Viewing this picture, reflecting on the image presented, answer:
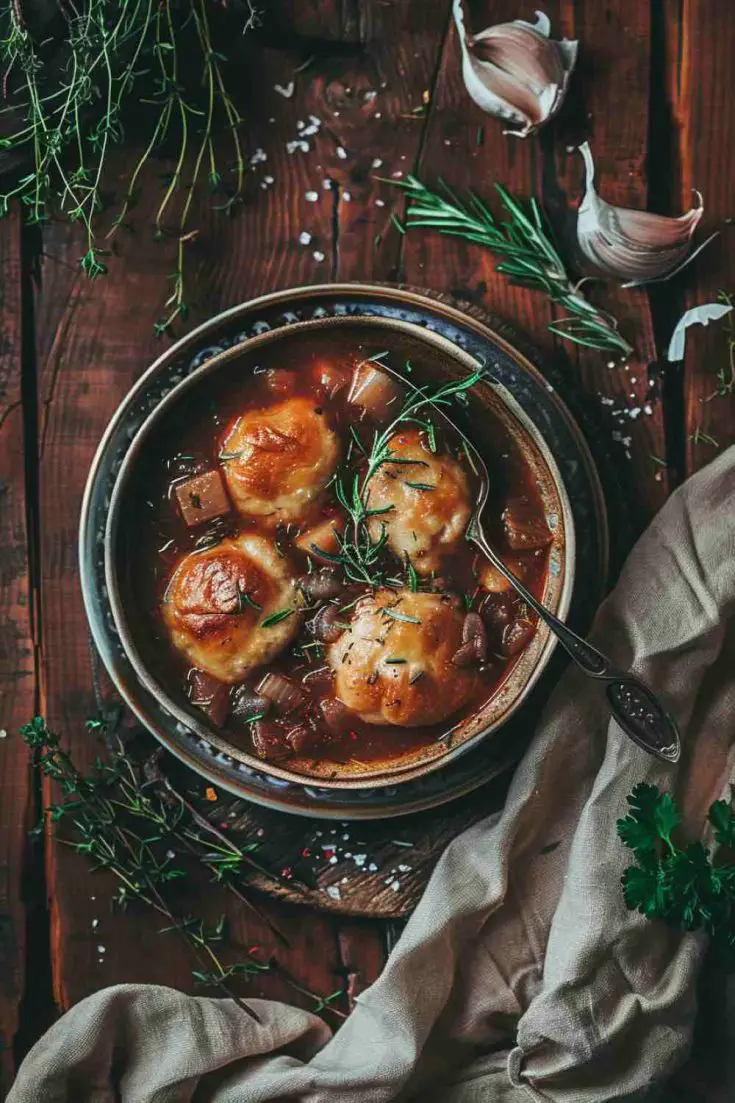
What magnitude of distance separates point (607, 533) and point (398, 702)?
787mm

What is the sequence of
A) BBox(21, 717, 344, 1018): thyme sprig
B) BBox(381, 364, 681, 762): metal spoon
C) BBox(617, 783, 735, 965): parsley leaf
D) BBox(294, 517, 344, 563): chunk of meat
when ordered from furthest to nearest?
BBox(21, 717, 344, 1018): thyme sprig → BBox(294, 517, 344, 563): chunk of meat → BBox(381, 364, 681, 762): metal spoon → BBox(617, 783, 735, 965): parsley leaf

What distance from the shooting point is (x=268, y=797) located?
3.06 metres

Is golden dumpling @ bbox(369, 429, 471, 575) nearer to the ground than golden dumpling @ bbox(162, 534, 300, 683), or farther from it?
farther from it

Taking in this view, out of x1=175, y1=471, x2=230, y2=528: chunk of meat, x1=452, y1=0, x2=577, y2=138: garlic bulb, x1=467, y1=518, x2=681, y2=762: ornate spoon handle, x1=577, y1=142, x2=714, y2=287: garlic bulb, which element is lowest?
x1=467, y1=518, x2=681, y2=762: ornate spoon handle

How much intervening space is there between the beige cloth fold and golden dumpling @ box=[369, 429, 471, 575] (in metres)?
0.52

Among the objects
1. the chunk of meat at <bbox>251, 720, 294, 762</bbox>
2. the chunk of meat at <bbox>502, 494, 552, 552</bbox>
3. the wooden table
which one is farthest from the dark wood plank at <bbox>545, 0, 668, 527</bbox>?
the chunk of meat at <bbox>251, 720, 294, 762</bbox>

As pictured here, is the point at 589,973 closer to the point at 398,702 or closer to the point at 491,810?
the point at 491,810

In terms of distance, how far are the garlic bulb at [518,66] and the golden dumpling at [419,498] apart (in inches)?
40.8

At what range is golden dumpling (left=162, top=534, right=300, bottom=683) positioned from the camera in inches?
117

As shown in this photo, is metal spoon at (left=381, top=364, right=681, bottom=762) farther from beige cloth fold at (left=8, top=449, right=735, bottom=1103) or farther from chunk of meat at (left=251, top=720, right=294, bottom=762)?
chunk of meat at (left=251, top=720, right=294, bottom=762)

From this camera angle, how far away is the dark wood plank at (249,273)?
10.5ft

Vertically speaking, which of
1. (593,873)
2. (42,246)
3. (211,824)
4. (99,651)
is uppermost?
(42,246)

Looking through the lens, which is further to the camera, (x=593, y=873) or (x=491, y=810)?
(x=491, y=810)

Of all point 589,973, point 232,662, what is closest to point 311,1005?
point 589,973
